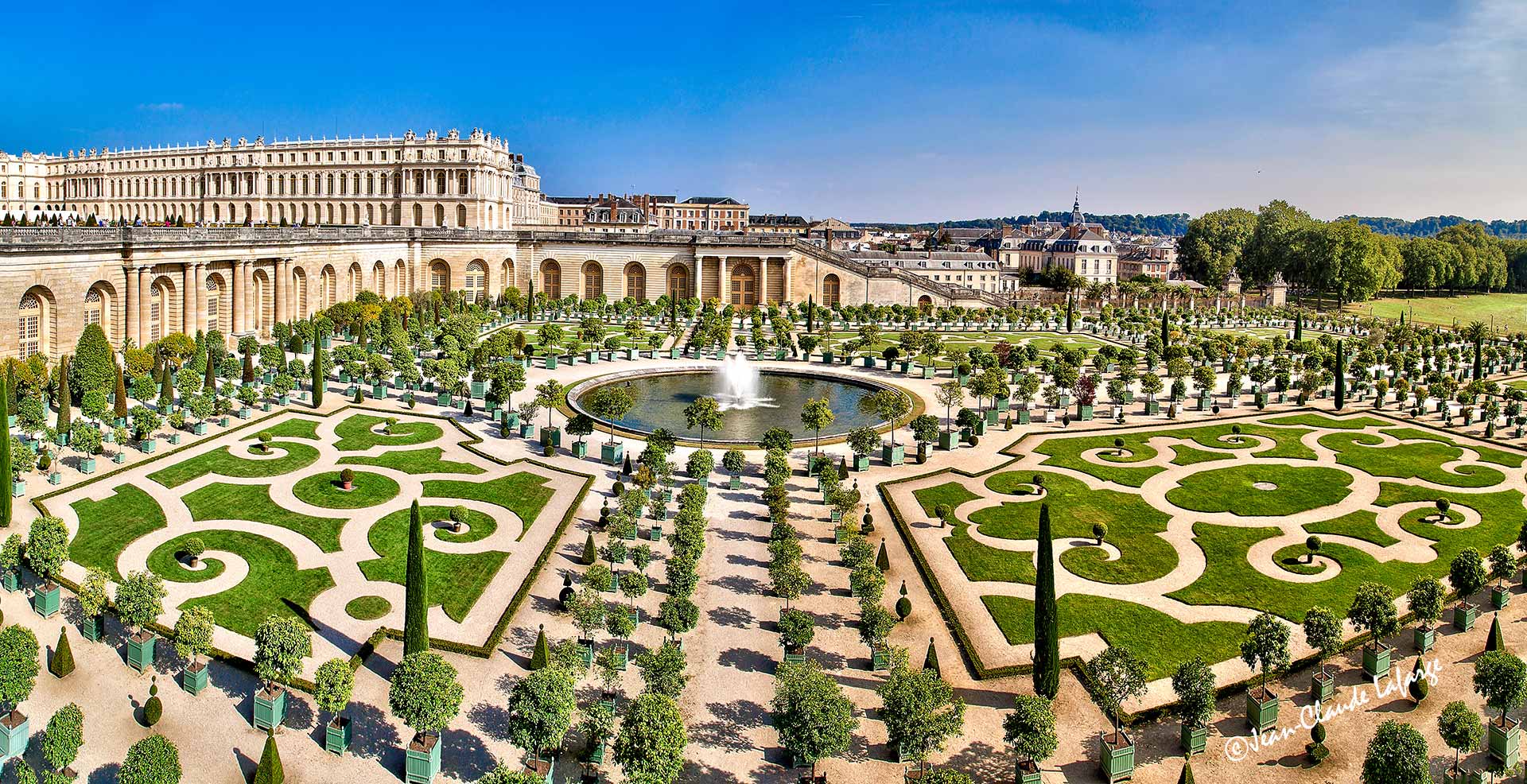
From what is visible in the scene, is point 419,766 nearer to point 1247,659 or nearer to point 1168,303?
point 1247,659

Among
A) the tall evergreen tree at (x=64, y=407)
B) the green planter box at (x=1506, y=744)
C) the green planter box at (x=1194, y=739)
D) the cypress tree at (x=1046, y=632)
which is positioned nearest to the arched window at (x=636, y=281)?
the tall evergreen tree at (x=64, y=407)

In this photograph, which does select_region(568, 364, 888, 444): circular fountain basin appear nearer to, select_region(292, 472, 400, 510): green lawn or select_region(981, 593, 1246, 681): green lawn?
select_region(292, 472, 400, 510): green lawn

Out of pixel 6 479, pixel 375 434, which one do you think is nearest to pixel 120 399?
pixel 375 434

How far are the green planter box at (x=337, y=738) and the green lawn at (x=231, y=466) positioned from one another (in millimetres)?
20250

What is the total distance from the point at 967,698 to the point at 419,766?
12372 mm

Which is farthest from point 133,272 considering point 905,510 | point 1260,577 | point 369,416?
point 1260,577

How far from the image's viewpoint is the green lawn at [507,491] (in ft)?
123

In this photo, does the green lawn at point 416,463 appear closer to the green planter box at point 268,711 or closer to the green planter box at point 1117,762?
the green planter box at point 268,711

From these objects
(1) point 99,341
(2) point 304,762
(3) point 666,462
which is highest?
(1) point 99,341

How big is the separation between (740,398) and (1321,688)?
37.6 m

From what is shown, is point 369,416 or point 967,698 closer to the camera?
point 967,698

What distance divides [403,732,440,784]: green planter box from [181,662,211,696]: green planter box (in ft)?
20.3

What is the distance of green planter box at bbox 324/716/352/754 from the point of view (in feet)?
71.7

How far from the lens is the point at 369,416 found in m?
50.4
